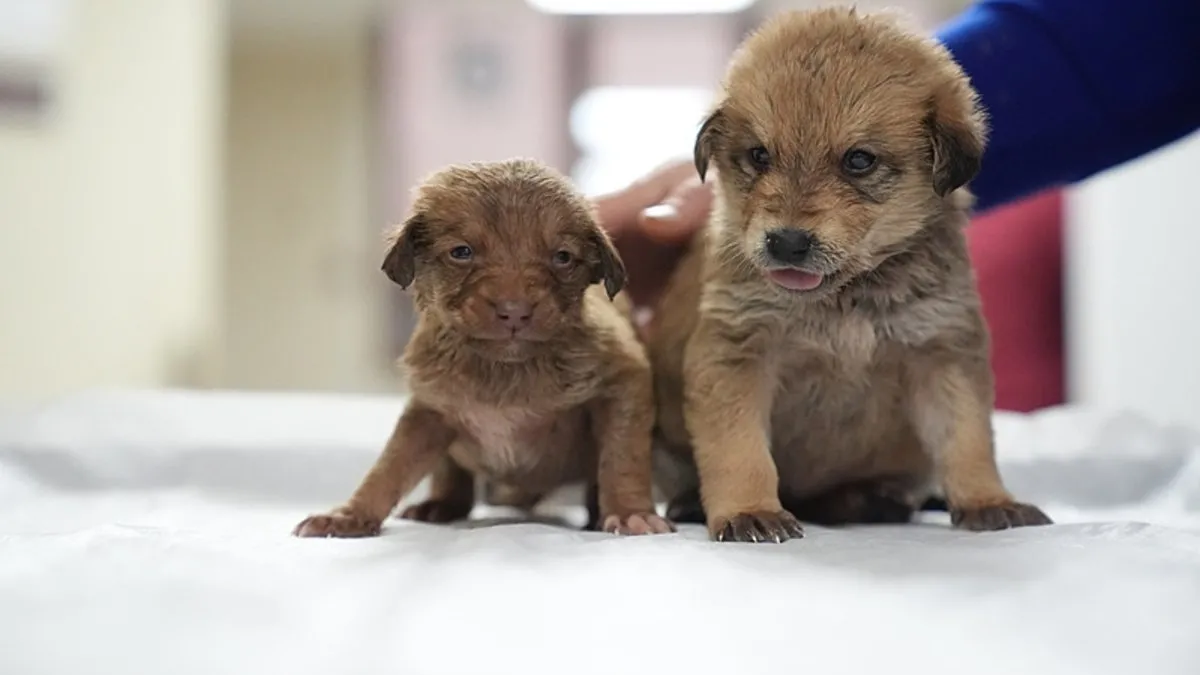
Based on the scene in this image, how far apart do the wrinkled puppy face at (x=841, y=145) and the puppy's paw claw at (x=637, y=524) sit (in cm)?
43

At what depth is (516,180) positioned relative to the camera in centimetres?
194

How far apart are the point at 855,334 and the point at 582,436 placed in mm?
527

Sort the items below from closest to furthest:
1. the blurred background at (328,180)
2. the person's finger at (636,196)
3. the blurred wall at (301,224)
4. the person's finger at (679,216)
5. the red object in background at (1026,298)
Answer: the person's finger at (679,216)
the person's finger at (636,196)
the blurred background at (328,180)
the red object in background at (1026,298)
the blurred wall at (301,224)

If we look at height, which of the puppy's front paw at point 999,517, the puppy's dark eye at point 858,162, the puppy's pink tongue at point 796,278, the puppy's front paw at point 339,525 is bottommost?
the puppy's front paw at point 339,525

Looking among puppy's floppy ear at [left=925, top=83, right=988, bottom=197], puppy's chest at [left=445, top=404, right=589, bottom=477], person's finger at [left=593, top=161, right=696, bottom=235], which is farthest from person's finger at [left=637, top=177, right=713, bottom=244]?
puppy's floppy ear at [left=925, top=83, right=988, bottom=197]

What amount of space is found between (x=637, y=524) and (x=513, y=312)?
389 mm

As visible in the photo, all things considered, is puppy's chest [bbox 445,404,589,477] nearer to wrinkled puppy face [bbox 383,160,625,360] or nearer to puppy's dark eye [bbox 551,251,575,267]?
wrinkled puppy face [bbox 383,160,625,360]

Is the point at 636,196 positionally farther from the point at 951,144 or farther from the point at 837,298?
the point at 951,144

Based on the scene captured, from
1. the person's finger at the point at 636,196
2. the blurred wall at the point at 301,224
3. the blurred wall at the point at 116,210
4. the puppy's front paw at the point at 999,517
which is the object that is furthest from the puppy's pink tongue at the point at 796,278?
the blurred wall at the point at 301,224

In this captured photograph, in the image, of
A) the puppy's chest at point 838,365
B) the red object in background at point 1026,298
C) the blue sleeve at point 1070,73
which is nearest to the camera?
the puppy's chest at point 838,365

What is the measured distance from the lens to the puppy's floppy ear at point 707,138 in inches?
79.9

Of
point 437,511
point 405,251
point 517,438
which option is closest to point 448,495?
point 437,511

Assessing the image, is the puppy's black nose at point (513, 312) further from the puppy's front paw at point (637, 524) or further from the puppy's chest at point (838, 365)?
the puppy's chest at point (838, 365)

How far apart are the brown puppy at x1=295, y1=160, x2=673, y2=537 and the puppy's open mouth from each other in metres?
0.27
